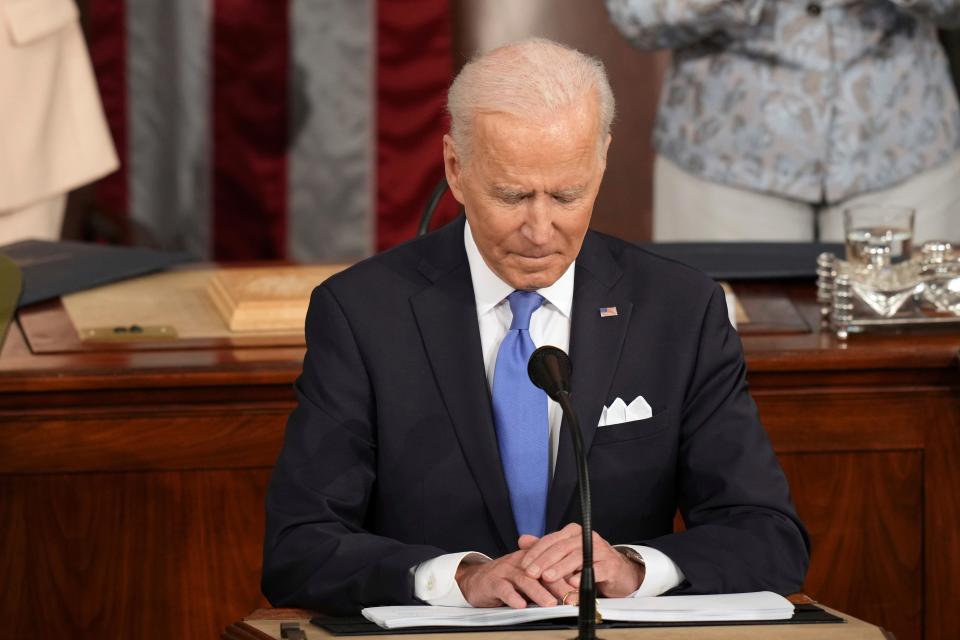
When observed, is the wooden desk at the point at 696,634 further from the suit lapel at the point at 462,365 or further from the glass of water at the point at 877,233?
Result: the glass of water at the point at 877,233

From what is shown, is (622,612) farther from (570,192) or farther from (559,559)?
(570,192)

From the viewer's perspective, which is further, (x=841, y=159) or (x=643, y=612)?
(x=841, y=159)

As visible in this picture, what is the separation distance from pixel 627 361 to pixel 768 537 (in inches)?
11.8

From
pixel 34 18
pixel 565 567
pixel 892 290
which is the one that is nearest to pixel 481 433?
pixel 565 567

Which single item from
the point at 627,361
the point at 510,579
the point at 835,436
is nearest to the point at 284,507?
the point at 510,579

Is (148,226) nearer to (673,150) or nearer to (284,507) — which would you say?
(673,150)

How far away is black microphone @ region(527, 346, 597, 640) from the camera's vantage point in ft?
5.47

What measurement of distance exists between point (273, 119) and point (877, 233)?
2665 millimetres

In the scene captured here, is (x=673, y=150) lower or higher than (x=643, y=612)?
higher

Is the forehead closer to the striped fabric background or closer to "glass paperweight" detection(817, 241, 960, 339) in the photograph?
"glass paperweight" detection(817, 241, 960, 339)

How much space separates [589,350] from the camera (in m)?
2.17

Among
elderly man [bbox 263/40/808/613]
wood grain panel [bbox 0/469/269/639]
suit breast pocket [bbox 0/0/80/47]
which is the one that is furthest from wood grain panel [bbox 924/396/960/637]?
suit breast pocket [bbox 0/0/80/47]

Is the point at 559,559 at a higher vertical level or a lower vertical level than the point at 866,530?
higher

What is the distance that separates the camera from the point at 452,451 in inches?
85.0
